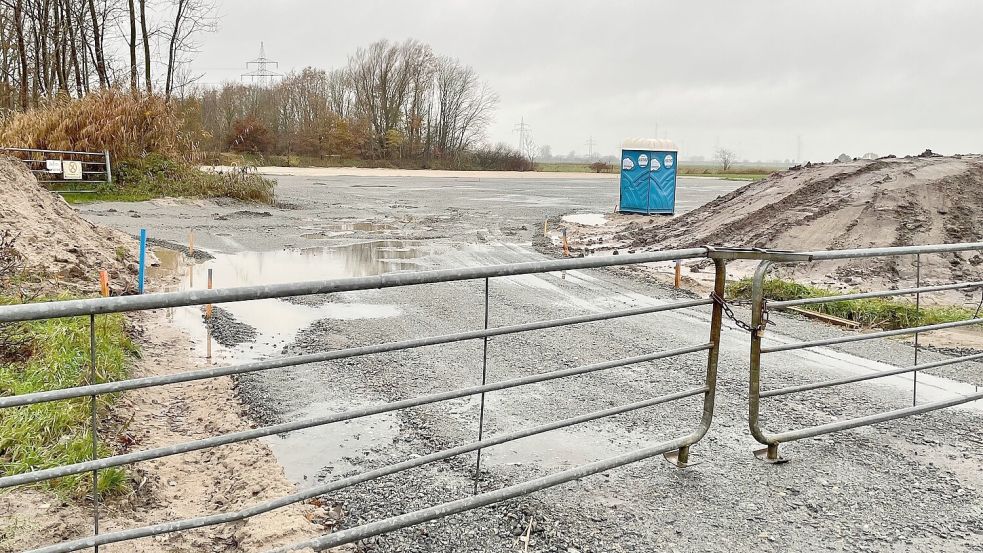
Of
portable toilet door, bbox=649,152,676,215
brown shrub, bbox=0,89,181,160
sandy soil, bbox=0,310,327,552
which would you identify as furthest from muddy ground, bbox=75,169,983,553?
brown shrub, bbox=0,89,181,160

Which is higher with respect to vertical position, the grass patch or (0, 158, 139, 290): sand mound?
(0, 158, 139, 290): sand mound

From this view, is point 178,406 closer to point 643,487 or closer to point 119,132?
point 643,487

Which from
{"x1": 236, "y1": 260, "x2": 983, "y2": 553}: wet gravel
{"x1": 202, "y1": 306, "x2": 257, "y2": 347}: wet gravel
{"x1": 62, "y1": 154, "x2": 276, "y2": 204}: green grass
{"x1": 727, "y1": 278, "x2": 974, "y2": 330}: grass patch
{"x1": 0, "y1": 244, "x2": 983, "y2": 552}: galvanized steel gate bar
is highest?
{"x1": 62, "y1": 154, "x2": 276, "y2": 204}: green grass

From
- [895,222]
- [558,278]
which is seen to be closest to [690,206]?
[895,222]

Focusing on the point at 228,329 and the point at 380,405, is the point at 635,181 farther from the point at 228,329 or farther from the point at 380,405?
the point at 380,405

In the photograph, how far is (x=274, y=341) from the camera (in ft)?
28.7

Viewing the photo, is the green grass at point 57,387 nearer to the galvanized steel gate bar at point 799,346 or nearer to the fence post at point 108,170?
the galvanized steel gate bar at point 799,346

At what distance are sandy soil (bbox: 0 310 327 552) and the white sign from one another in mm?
21245

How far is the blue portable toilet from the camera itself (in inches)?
1083

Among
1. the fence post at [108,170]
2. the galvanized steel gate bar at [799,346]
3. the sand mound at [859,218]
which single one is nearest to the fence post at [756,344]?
the galvanized steel gate bar at [799,346]

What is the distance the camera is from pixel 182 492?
4.82 metres

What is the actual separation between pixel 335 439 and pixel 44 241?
842cm

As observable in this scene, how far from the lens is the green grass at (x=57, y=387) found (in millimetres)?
4723

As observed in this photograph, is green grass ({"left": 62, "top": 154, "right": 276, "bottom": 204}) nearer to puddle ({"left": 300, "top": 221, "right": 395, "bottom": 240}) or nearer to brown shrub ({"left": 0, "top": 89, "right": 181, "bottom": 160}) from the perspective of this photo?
brown shrub ({"left": 0, "top": 89, "right": 181, "bottom": 160})
